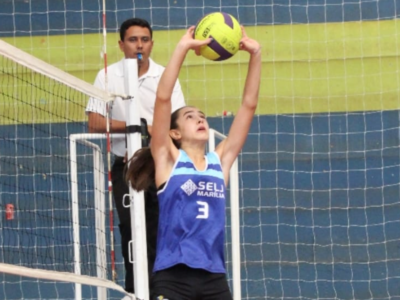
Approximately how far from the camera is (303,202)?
28.5 feet

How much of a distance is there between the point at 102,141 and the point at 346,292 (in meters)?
2.52

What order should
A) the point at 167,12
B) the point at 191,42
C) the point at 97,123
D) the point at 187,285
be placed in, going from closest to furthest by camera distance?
the point at 187,285 → the point at 191,42 → the point at 97,123 → the point at 167,12

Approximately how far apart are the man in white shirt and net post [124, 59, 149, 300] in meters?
0.34

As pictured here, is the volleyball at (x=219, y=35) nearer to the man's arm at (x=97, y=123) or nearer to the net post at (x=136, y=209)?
the net post at (x=136, y=209)

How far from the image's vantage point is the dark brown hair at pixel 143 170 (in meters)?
5.21

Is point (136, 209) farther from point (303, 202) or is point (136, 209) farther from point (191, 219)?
point (303, 202)

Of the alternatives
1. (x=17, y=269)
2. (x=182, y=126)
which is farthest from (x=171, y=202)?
(x=17, y=269)

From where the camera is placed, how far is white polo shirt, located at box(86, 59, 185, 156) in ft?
21.8

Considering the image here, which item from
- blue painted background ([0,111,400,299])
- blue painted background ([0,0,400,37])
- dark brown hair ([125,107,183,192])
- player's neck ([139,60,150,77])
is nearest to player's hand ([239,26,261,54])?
dark brown hair ([125,107,183,192])

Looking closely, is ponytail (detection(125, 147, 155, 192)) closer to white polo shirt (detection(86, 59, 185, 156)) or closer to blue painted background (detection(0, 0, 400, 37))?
white polo shirt (detection(86, 59, 185, 156))

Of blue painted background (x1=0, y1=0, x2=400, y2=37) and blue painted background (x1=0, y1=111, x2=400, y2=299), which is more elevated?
blue painted background (x1=0, y1=0, x2=400, y2=37)

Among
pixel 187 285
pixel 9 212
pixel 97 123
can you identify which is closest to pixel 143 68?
pixel 97 123

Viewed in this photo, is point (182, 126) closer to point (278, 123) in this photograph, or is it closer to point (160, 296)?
point (160, 296)

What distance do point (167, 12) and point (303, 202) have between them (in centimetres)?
212
